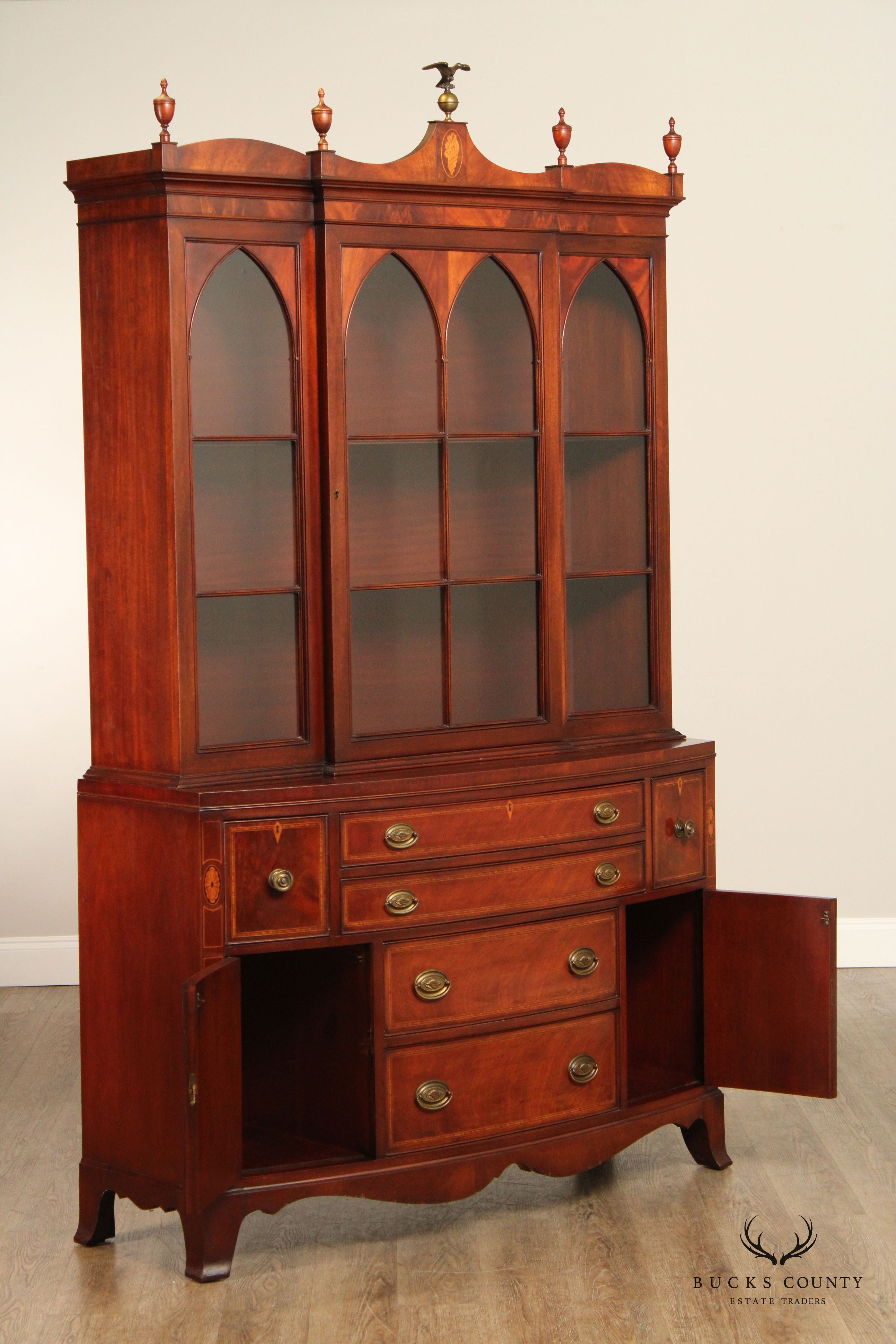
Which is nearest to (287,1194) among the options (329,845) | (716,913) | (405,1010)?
(405,1010)

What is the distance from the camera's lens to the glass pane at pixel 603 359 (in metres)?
3.08

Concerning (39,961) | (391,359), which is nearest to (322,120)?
(391,359)

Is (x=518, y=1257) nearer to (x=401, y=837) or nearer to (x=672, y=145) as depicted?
(x=401, y=837)

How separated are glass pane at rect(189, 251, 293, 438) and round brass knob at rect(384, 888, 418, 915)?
89 cm

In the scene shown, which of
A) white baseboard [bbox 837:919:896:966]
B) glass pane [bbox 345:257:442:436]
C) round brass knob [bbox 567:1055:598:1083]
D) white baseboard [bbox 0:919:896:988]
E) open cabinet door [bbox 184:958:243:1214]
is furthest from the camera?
white baseboard [bbox 837:919:896:966]

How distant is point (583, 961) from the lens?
9.63 feet

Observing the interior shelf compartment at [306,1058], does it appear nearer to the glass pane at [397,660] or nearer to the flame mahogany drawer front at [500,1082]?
the flame mahogany drawer front at [500,1082]

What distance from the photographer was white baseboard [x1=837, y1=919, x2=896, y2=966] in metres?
4.69

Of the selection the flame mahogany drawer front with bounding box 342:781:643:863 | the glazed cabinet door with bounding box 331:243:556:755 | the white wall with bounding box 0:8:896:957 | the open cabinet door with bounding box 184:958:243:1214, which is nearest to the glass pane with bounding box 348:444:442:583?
the glazed cabinet door with bounding box 331:243:556:755

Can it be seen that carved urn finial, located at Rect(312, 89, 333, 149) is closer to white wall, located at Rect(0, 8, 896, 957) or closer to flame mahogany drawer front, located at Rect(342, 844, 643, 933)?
flame mahogany drawer front, located at Rect(342, 844, 643, 933)

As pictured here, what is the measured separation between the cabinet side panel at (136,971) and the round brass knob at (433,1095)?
444mm

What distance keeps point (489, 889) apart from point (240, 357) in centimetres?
110

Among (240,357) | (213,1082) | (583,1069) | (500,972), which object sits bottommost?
(583,1069)

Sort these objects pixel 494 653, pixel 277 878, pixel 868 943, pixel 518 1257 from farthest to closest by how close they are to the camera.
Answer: pixel 868 943, pixel 494 653, pixel 518 1257, pixel 277 878
